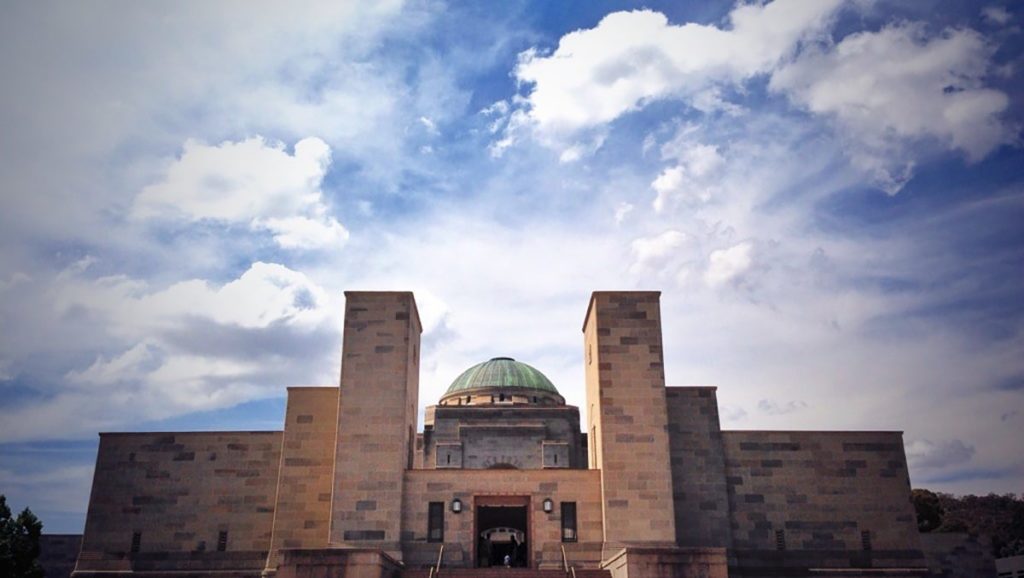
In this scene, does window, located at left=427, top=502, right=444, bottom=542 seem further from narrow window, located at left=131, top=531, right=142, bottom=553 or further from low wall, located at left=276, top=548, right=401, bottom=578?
narrow window, located at left=131, top=531, right=142, bottom=553

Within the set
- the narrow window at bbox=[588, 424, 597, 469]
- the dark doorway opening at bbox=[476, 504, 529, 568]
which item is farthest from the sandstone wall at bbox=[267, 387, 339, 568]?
the narrow window at bbox=[588, 424, 597, 469]

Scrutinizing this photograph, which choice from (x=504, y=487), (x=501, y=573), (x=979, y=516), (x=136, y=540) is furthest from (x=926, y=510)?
(x=136, y=540)

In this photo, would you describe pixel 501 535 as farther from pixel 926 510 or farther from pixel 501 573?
pixel 926 510

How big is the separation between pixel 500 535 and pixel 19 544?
55.6 feet

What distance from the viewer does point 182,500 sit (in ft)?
82.6

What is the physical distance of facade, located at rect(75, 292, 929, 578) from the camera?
23109mm

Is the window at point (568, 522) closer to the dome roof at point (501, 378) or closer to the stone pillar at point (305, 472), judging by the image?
the stone pillar at point (305, 472)

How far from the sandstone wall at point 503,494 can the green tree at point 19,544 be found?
11.9 metres

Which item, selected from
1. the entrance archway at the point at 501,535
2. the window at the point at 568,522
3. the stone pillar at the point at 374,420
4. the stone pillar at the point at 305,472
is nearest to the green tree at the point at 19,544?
the stone pillar at the point at 305,472

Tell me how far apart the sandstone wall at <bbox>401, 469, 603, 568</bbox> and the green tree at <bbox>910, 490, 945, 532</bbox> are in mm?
35351

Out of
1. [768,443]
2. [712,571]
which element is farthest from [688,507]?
[712,571]

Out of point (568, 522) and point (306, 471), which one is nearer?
point (568, 522)

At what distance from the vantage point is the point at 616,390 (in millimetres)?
24344

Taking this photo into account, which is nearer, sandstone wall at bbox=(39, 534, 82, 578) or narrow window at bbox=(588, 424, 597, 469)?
narrow window at bbox=(588, 424, 597, 469)
